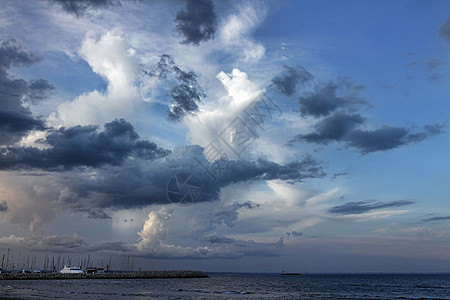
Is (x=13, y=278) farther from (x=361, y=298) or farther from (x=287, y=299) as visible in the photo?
(x=361, y=298)

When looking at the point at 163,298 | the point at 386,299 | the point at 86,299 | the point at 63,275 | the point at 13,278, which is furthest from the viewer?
the point at 63,275

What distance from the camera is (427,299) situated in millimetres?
90125

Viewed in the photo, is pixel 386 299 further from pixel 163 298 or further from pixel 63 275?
pixel 63 275

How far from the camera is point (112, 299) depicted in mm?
76875

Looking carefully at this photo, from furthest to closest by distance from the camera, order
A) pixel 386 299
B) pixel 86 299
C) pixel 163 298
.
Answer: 1. pixel 386 299
2. pixel 163 298
3. pixel 86 299

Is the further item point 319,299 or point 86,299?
point 319,299

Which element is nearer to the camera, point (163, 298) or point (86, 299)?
point (86, 299)

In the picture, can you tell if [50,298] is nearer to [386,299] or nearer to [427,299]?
[386,299]

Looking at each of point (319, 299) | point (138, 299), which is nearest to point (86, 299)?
point (138, 299)

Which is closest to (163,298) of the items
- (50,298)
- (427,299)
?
(50,298)

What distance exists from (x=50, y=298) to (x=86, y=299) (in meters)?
7.52

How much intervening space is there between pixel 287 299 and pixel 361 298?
59.8 feet

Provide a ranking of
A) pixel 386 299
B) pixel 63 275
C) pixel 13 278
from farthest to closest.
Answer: pixel 63 275 → pixel 13 278 → pixel 386 299

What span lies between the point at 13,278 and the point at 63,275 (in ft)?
81.6
